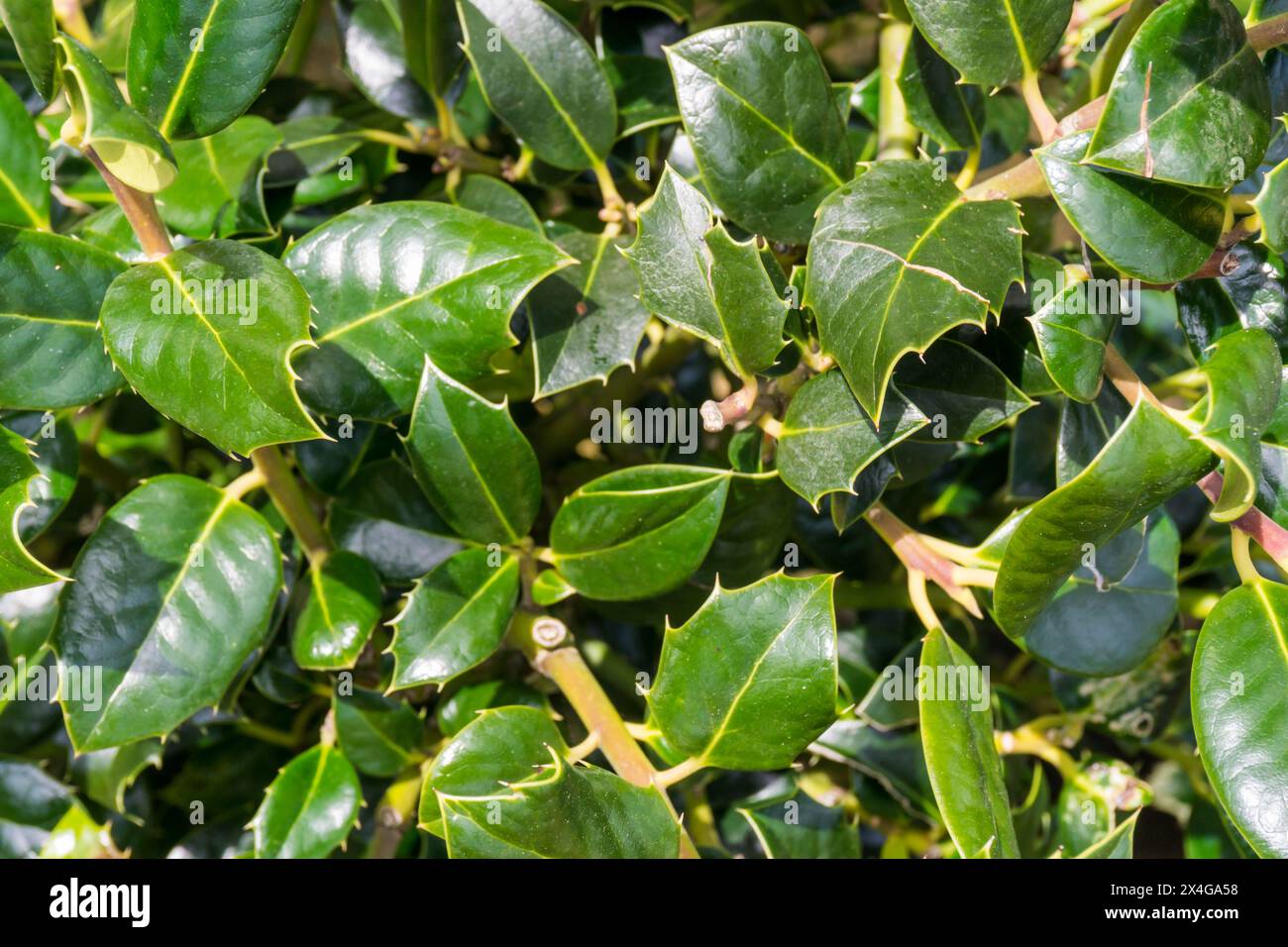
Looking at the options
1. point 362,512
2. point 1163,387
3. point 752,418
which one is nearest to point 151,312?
point 362,512

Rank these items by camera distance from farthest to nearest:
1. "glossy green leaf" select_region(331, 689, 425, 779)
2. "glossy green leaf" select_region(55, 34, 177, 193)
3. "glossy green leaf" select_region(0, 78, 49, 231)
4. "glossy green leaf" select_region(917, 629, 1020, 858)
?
"glossy green leaf" select_region(331, 689, 425, 779), "glossy green leaf" select_region(0, 78, 49, 231), "glossy green leaf" select_region(917, 629, 1020, 858), "glossy green leaf" select_region(55, 34, 177, 193)

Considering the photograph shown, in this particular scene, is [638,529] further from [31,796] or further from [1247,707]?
[31,796]

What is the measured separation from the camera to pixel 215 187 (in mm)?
882

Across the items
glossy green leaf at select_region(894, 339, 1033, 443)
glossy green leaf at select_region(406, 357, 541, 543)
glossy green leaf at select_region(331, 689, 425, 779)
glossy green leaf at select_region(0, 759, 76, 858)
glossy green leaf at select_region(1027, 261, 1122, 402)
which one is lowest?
glossy green leaf at select_region(0, 759, 76, 858)

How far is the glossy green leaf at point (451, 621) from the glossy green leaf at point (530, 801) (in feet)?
0.21

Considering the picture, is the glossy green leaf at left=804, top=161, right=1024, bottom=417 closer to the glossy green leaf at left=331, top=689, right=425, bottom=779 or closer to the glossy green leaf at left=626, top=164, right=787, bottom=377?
the glossy green leaf at left=626, top=164, right=787, bottom=377

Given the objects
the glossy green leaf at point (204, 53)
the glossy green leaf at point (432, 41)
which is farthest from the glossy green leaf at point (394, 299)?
the glossy green leaf at point (432, 41)

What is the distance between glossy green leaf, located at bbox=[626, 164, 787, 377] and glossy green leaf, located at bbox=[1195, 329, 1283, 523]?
0.84 ft

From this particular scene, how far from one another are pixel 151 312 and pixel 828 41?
32.6 inches

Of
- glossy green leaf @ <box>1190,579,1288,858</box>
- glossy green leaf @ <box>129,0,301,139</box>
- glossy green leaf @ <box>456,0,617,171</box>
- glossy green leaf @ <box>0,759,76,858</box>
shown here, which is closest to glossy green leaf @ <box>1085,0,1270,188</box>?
glossy green leaf @ <box>1190,579,1288,858</box>

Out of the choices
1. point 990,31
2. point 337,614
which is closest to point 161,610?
point 337,614

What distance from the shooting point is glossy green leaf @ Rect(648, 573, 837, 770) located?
0.75 meters

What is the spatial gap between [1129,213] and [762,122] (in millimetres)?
256

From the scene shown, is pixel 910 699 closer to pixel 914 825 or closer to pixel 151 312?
pixel 914 825
